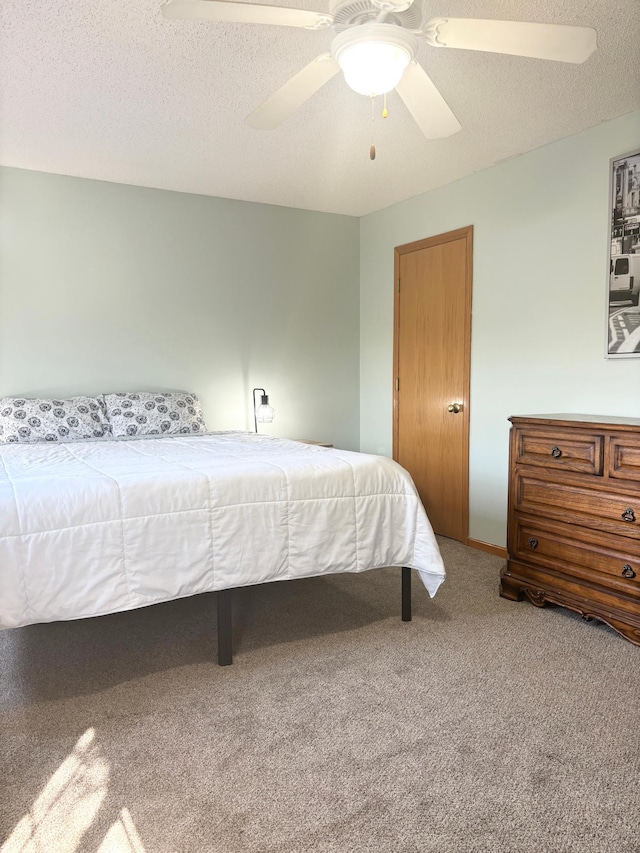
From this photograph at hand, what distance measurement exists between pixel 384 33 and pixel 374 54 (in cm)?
6

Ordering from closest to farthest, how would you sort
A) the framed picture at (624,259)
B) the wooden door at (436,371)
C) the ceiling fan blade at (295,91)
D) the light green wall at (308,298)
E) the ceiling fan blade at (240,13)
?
the ceiling fan blade at (240,13) < the ceiling fan blade at (295,91) < the framed picture at (624,259) < the light green wall at (308,298) < the wooden door at (436,371)

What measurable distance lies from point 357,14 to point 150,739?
2.11 m

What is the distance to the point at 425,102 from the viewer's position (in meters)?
2.04

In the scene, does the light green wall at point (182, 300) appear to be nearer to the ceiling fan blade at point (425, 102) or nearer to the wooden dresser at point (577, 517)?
the wooden dresser at point (577, 517)

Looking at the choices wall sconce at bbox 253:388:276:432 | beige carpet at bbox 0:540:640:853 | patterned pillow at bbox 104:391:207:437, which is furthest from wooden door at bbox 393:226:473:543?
patterned pillow at bbox 104:391:207:437

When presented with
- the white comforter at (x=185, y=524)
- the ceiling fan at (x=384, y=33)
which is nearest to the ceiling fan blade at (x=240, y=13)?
the ceiling fan at (x=384, y=33)

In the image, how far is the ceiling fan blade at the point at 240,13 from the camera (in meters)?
1.55

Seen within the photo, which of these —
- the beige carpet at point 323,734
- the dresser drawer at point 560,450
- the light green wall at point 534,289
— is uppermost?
the light green wall at point 534,289

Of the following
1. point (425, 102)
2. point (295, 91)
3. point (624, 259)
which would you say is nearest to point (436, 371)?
point (624, 259)

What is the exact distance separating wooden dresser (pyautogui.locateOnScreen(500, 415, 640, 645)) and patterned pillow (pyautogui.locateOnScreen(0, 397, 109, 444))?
7.97 feet

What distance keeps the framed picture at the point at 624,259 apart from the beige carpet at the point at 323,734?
1.36 m

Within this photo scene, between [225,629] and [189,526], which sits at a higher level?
[189,526]

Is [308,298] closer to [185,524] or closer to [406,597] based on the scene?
[406,597]

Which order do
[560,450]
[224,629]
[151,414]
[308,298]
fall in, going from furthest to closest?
[308,298]
[151,414]
[560,450]
[224,629]
